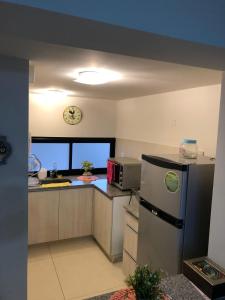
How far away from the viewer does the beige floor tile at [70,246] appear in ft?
11.1

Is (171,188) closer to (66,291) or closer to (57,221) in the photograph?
(66,291)

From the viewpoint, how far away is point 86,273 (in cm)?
294

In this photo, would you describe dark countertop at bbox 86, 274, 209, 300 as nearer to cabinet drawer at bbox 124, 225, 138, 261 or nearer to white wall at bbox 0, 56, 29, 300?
white wall at bbox 0, 56, 29, 300

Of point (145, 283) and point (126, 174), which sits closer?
point (145, 283)

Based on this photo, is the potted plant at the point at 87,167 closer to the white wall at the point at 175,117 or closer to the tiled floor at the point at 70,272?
the white wall at the point at 175,117

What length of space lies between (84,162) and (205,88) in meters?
2.31

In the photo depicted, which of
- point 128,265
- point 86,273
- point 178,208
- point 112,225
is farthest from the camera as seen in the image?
point 112,225

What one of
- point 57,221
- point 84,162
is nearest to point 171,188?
point 57,221

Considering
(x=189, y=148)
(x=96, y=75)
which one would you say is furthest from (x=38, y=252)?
(x=96, y=75)

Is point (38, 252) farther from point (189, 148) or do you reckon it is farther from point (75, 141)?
point (189, 148)

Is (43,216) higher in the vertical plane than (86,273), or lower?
higher

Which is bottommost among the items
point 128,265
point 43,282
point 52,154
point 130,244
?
point 43,282

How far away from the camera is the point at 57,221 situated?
3387 millimetres

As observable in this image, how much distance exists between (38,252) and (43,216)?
1.70 feet
